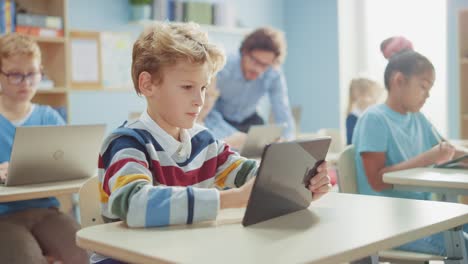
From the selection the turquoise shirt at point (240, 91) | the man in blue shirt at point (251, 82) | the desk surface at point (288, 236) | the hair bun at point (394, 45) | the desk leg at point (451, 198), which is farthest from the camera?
the turquoise shirt at point (240, 91)

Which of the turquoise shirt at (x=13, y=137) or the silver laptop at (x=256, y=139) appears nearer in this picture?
the turquoise shirt at (x=13, y=137)

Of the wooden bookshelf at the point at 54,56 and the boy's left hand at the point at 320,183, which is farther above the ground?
the wooden bookshelf at the point at 54,56

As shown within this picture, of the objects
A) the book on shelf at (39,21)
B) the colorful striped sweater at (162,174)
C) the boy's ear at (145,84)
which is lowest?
the colorful striped sweater at (162,174)

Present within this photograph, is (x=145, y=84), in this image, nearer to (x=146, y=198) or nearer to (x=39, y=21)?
(x=146, y=198)

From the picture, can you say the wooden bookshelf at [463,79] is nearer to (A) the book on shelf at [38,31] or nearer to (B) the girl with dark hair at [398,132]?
(B) the girl with dark hair at [398,132]

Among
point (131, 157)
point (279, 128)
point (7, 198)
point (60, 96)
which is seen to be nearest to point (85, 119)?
point (60, 96)

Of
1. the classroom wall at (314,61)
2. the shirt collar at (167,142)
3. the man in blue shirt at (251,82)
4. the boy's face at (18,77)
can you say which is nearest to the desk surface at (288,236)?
the shirt collar at (167,142)

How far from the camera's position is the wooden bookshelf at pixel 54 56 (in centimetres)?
450

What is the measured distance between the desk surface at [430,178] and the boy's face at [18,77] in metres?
1.46

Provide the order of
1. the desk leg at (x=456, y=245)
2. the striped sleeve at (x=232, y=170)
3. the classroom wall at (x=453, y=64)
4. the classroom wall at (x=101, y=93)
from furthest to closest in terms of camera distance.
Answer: the classroom wall at (x=453, y=64), the classroom wall at (x=101, y=93), the desk leg at (x=456, y=245), the striped sleeve at (x=232, y=170)

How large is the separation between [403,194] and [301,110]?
175 inches

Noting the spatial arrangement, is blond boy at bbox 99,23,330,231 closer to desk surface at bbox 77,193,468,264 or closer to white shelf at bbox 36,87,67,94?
desk surface at bbox 77,193,468,264

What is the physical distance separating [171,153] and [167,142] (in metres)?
0.03

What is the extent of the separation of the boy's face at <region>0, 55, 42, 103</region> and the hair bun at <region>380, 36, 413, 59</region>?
1.53 m
